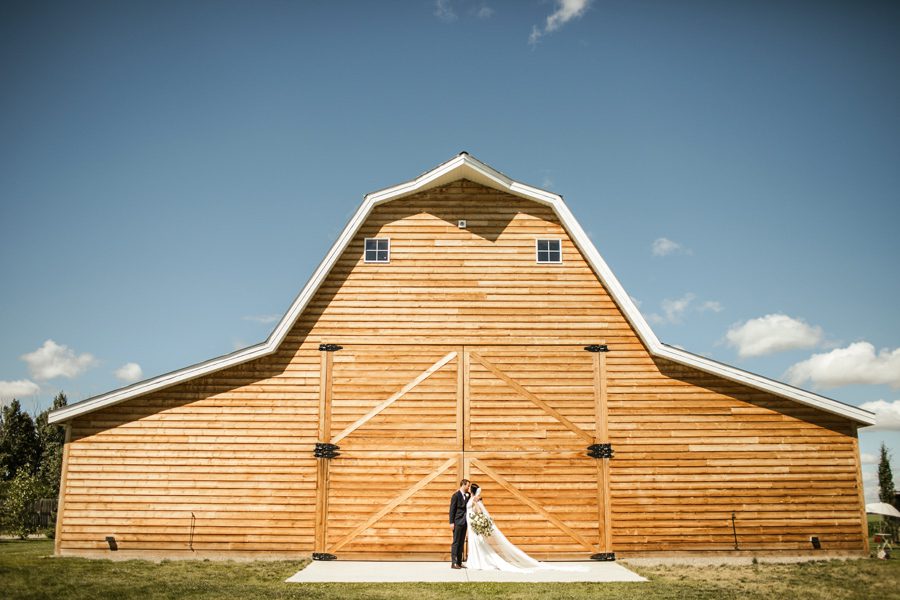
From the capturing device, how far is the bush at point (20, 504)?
745 inches

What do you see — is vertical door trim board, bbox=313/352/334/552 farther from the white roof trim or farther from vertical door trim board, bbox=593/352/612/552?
vertical door trim board, bbox=593/352/612/552

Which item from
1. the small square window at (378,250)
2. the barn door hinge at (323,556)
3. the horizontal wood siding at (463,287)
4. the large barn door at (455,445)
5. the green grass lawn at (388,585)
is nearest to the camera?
the green grass lawn at (388,585)

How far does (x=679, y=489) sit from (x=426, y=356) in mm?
5614

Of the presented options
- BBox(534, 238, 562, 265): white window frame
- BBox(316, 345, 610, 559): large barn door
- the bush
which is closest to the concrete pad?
BBox(316, 345, 610, 559): large barn door

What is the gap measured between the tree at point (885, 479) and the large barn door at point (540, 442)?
840 inches

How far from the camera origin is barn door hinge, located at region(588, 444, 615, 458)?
12.2 m

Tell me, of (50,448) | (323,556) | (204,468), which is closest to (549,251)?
(323,556)

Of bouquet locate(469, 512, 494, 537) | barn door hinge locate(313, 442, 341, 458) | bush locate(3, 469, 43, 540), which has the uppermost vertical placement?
barn door hinge locate(313, 442, 341, 458)

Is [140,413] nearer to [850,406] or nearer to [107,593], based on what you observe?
[107,593]

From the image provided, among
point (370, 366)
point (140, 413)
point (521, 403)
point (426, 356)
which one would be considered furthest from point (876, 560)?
point (140, 413)

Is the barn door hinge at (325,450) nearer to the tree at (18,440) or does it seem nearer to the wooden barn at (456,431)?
the wooden barn at (456,431)

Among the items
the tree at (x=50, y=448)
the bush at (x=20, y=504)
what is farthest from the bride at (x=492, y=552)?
the tree at (x=50, y=448)

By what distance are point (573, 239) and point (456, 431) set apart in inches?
183

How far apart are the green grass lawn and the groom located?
5.00 feet
